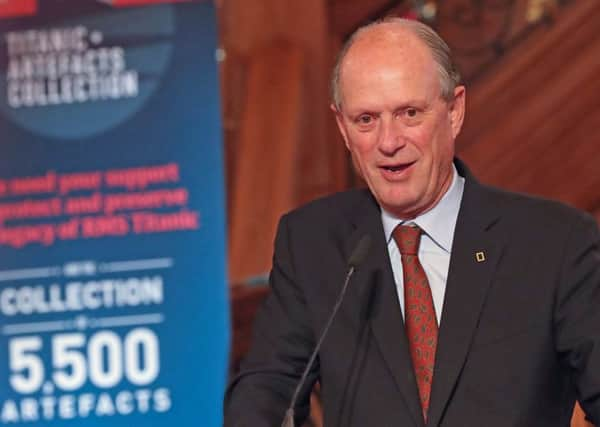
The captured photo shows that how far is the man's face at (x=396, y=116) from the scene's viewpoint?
2.36 metres

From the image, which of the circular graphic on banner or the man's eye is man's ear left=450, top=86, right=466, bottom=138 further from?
the circular graphic on banner

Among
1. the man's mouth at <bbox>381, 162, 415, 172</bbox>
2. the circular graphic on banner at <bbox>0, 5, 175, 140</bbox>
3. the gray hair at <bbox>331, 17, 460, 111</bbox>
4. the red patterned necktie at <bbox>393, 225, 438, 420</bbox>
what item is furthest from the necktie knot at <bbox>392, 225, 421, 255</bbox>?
the circular graphic on banner at <bbox>0, 5, 175, 140</bbox>

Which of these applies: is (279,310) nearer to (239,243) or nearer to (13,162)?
(13,162)

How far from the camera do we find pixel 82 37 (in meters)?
4.32

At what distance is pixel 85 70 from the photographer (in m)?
4.30

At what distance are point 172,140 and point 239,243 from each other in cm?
99

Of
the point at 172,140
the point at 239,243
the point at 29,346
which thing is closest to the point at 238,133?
the point at 239,243

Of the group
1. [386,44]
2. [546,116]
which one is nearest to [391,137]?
[386,44]

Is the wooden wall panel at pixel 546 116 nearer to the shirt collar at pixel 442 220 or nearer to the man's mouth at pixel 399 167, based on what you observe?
the shirt collar at pixel 442 220

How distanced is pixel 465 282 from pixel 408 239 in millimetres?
175

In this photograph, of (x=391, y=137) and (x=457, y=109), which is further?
(x=457, y=109)

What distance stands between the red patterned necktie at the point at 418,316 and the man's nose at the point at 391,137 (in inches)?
8.5

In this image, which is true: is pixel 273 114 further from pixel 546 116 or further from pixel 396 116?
pixel 396 116

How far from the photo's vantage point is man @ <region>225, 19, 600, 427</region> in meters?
2.28
